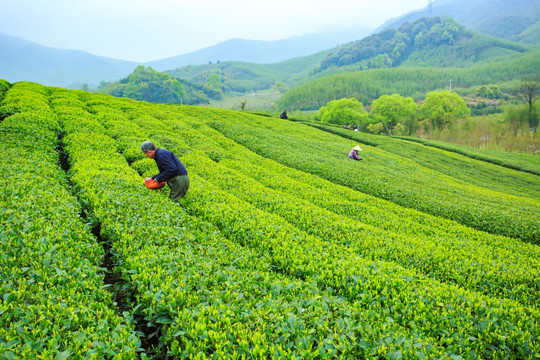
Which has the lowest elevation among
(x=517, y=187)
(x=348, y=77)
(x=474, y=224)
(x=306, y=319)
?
(x=517, y=187)

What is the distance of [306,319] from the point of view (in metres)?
5.04

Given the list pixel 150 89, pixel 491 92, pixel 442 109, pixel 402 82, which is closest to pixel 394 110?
pixel 442 109

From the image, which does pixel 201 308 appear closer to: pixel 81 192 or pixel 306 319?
pixel 306 319

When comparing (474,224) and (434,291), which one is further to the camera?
(474,224)

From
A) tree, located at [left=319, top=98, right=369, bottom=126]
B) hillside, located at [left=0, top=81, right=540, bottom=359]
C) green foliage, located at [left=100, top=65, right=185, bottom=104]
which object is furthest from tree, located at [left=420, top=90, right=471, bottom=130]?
green foliage, located at [left=100, top=65, right=185, bottom=104]

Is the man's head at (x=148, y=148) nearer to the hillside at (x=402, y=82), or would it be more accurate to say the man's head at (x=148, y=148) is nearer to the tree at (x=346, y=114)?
the tree at (x=346, y=114)

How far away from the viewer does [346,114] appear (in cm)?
9150

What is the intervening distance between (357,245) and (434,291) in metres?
2.80

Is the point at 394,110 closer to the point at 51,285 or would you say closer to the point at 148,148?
the point at 148,148

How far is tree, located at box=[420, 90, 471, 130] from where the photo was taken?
7781 cm

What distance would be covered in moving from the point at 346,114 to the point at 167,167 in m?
89.5

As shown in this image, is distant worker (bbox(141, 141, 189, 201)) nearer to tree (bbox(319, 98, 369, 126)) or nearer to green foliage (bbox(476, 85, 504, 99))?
tree (bbox(319, 98, 369, 126))

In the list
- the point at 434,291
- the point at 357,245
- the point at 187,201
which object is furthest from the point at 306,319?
the point at 187,201

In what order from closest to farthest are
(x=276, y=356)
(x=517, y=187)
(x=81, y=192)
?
1. (x=276, y=356)
2. (x=81, y=192)
3. (x=517, y=187)
